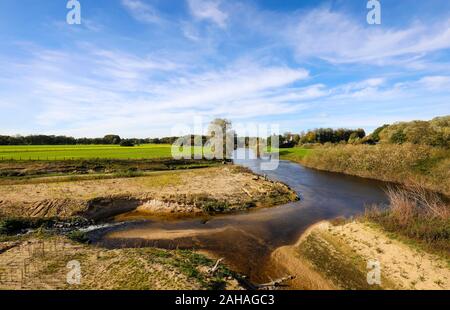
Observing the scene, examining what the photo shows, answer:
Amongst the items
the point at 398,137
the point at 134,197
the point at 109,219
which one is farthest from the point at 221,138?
the point at 109,219

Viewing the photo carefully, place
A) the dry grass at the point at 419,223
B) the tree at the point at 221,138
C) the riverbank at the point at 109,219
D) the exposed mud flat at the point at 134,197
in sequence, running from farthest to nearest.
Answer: the tree at the point at 221,138, the exposed mud flat at the point at 134,197, the dry grass at the point at 419,223, the riverbank at the point at 109,219

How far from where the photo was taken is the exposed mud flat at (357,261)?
38.8 feet

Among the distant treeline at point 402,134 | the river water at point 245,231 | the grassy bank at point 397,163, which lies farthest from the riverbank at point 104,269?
the distant treeline at point 402,134

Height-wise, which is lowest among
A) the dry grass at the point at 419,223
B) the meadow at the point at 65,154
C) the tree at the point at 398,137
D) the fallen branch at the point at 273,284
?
the fallen branch at the point at 273,284

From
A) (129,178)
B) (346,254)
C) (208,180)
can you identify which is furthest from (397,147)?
(129,178)

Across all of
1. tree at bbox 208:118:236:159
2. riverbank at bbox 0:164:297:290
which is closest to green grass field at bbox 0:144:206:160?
tree at bbox 208:118:236:159

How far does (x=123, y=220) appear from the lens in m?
22.3

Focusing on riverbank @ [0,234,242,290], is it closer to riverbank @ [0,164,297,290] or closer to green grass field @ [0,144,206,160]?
riverbank @ [0,164,297,290]

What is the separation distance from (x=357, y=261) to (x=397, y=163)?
33.4m

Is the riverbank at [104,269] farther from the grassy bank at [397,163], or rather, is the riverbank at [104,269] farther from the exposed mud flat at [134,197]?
the grassy bank at [397,163]

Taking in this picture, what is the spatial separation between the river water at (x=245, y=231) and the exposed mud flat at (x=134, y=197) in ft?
7.67

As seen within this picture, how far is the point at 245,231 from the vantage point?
1944 cm

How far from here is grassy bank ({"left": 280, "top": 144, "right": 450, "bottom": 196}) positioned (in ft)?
110

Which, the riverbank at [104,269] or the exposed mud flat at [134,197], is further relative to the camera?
the exposed mud flat at [134,197]
